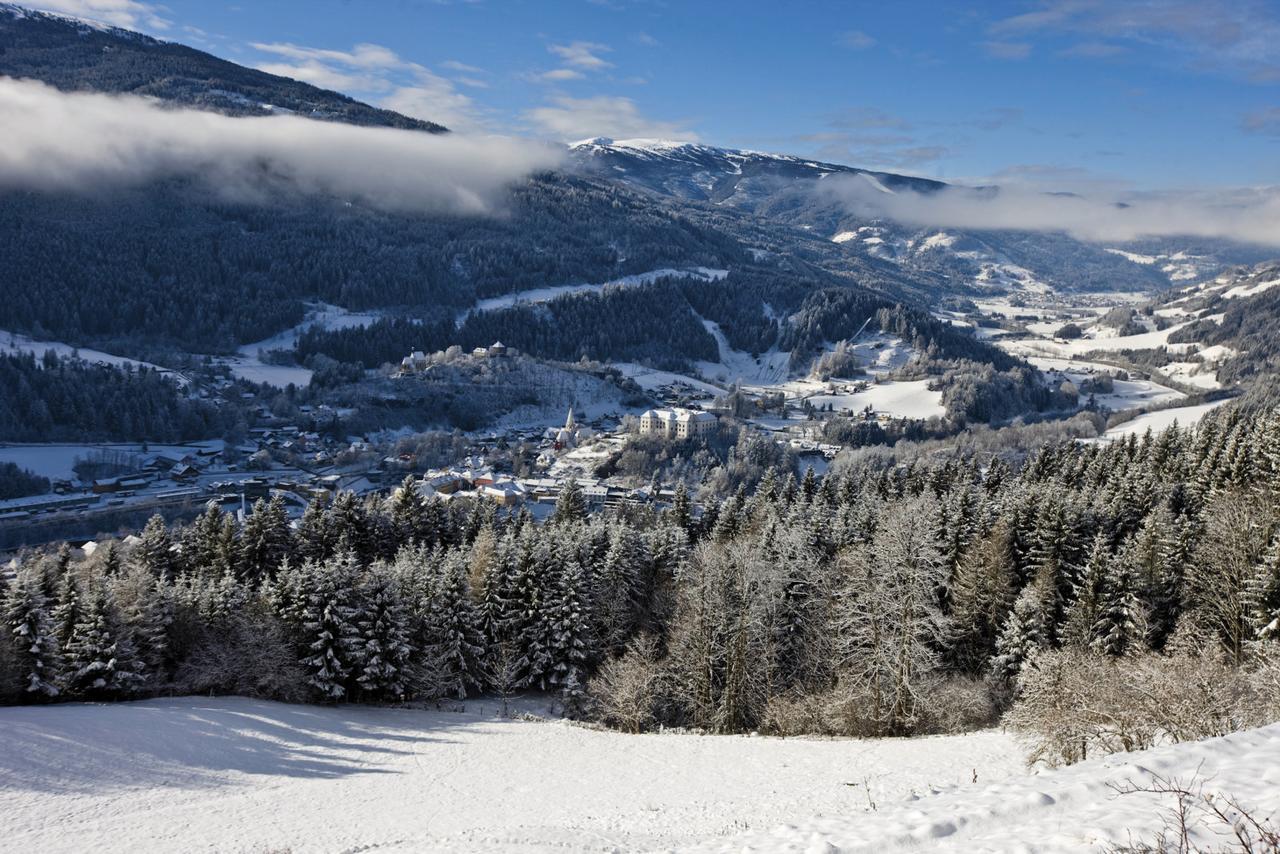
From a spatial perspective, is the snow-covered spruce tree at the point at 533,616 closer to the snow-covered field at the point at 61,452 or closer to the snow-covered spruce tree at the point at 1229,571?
the snow-covered spruce tree at the point at 1229,571

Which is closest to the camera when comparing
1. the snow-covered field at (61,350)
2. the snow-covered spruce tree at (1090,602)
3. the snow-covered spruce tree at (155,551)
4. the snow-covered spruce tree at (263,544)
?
the snow-covered spruce tree at (1090,602)

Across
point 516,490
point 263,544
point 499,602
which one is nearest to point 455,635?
point 499,602

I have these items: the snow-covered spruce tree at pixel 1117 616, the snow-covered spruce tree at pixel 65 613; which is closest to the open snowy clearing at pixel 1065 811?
the snow-covered spruce tree at pixel 1117 616

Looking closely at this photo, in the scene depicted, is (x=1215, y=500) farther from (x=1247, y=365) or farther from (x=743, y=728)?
(x=1247, y=365)

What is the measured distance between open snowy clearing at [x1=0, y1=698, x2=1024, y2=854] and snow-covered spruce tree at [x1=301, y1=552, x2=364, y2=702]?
2165 millimetres

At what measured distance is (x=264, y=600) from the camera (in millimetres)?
34219

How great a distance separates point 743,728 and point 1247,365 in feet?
664

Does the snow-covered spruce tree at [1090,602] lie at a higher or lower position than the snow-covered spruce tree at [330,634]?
higher

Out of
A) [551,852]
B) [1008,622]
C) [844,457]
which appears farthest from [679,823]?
[844,457]

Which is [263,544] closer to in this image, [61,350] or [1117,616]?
[1117,616]

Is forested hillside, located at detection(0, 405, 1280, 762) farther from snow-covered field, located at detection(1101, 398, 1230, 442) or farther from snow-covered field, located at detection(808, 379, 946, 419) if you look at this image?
snow-covered field, located at detection(808, 379, 946, 419)

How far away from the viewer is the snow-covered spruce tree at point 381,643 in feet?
108

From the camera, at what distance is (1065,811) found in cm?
948

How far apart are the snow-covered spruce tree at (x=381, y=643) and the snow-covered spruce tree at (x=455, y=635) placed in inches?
57.0
